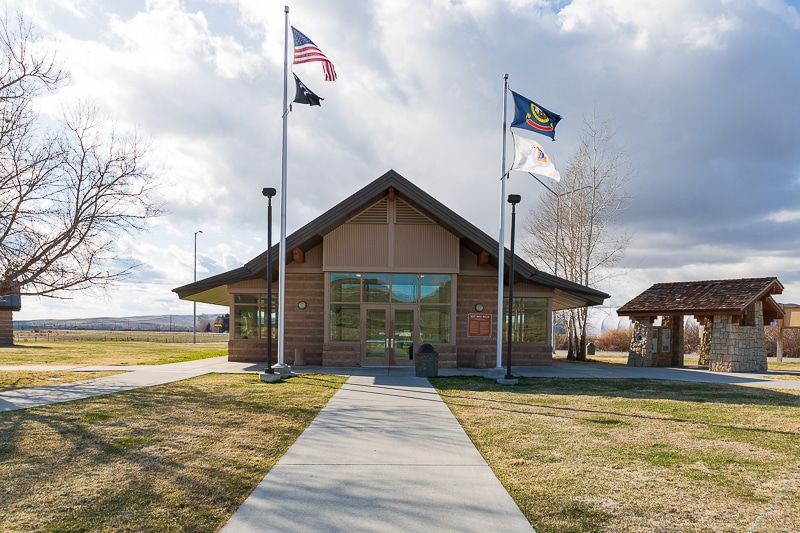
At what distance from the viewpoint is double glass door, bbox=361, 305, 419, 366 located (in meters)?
19.1

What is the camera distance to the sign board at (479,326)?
1867 centimetres

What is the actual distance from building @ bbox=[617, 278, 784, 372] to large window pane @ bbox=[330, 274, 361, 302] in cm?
1230

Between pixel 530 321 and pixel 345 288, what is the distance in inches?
274

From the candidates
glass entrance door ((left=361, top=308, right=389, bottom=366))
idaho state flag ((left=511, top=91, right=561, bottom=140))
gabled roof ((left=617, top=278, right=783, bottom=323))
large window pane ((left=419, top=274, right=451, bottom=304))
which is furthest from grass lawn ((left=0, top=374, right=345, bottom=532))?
gabled roof ((left=617, top=278, right=783, bottom=323))

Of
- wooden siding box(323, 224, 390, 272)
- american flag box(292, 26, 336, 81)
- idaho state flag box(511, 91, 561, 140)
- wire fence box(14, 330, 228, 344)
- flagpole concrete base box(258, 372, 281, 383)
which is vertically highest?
american flag box(292, 26, 336, 81)


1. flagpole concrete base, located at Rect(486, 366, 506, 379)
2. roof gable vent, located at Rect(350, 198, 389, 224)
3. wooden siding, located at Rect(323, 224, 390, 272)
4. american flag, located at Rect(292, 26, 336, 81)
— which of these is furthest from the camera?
roof gable vent, located at Rect(350, 198, 389, 224)

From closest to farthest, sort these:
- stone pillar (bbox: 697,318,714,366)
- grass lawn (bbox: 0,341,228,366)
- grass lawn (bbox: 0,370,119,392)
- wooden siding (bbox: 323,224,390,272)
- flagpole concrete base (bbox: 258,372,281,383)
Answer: grass lawn (bbox: 0,370,119,392) → flagpole concrete base (bbox: 258,372,281,383) → wooden siding (bbox: 323,224,390,272) → grass lawn (bbox: 0,341,228,366) → stone pillar (bbox: 697,318,714,366)

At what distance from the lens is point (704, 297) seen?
2270cm

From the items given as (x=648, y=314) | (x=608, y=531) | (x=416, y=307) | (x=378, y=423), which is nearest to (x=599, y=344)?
(x=648, y=314)

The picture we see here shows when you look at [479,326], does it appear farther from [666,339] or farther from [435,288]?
[666,339]

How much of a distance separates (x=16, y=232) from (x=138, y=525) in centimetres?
1423

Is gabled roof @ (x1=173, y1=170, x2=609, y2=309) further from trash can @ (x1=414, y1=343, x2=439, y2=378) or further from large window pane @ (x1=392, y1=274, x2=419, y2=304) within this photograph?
trash can @ (x1=414, y1=343, x2=439, y2=378)

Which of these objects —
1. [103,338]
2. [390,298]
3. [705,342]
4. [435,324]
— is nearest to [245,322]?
[390,298]

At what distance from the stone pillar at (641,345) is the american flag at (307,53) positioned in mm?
16228
